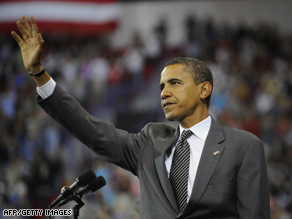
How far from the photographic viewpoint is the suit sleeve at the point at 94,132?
2467 mm

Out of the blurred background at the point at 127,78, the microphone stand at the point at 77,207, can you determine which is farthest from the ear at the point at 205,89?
the blurred background at the point at 127,78

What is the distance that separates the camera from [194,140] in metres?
2.67

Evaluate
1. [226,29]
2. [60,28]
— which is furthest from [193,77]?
[226,29]

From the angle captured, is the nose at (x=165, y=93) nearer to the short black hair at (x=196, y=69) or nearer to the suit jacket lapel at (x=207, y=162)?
the short black hair at (x=196, y=69)

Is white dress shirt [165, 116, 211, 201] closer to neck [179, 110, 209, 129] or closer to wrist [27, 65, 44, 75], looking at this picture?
neck [179, 110, 209, 129]

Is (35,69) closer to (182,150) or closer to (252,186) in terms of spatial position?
(182,150)

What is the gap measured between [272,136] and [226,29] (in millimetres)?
4532

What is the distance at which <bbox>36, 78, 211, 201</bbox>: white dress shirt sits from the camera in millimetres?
2459

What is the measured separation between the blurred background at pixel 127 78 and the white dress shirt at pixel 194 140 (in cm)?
413

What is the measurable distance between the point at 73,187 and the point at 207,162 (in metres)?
0.64

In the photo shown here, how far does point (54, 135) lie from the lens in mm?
9977

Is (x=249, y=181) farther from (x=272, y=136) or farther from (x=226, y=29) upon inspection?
(x=226, y=29)

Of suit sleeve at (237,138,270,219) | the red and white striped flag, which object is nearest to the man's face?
suit sleeve at (237,138,270,219)

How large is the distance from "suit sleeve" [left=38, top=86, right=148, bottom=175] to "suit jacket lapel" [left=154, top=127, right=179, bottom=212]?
109mm
